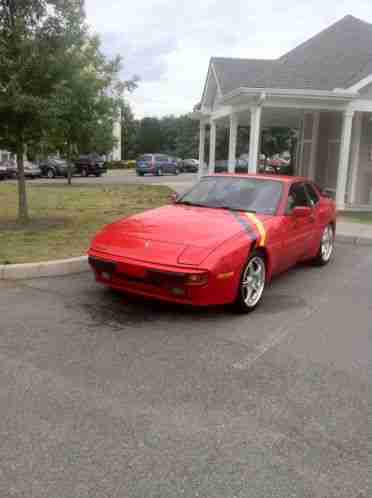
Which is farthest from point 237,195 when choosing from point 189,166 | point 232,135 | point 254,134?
point 189,166

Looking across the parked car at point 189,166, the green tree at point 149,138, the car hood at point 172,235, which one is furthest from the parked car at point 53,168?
the green tree at point 149,138

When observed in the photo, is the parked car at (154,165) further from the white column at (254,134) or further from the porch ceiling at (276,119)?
the white column at (254,134)

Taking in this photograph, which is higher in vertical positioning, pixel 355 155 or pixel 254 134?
pixel 254 134

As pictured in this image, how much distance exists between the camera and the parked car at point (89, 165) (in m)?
34.1

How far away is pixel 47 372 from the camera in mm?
3645

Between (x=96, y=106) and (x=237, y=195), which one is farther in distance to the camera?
A: (x=96, y=106)

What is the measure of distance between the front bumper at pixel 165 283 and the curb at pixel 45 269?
1592 millimetres

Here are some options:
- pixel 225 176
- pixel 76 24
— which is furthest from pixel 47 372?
pixel 76 24

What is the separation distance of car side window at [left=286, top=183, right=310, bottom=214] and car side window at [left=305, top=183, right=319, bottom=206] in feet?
0.64

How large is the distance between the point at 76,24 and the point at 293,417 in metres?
8.36

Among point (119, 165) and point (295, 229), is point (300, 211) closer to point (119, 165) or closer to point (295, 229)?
point (295, 229)

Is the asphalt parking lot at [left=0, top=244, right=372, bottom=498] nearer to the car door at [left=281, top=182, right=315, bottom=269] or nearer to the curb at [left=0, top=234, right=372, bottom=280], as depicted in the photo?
the curb at [left=0, top=234, right=372, bottom=280]

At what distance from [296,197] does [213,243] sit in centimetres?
227

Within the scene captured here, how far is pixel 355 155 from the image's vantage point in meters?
15.4
